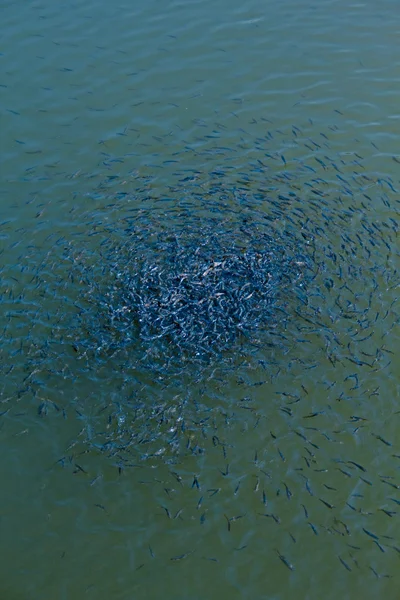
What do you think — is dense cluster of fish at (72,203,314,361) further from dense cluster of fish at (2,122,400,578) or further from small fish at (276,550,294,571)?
small fish at (276,550,294,571)

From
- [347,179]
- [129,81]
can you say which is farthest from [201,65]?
[347,179]

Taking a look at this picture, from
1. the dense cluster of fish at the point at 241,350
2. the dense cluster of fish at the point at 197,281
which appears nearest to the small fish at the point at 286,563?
the dense cluster of fish at the point at 241,350

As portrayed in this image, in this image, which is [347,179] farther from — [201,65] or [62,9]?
[62,9]

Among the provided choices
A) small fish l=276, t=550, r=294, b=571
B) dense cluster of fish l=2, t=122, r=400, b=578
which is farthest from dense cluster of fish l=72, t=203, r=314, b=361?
small fish l=276, t=550, r=294, b=571

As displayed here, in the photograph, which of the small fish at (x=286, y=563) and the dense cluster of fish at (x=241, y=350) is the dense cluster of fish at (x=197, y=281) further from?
the small fish at (x=286, y=563)

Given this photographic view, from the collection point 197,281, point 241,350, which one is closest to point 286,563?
point 241,350

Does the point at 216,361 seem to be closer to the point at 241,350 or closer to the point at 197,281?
the point at 241,350
